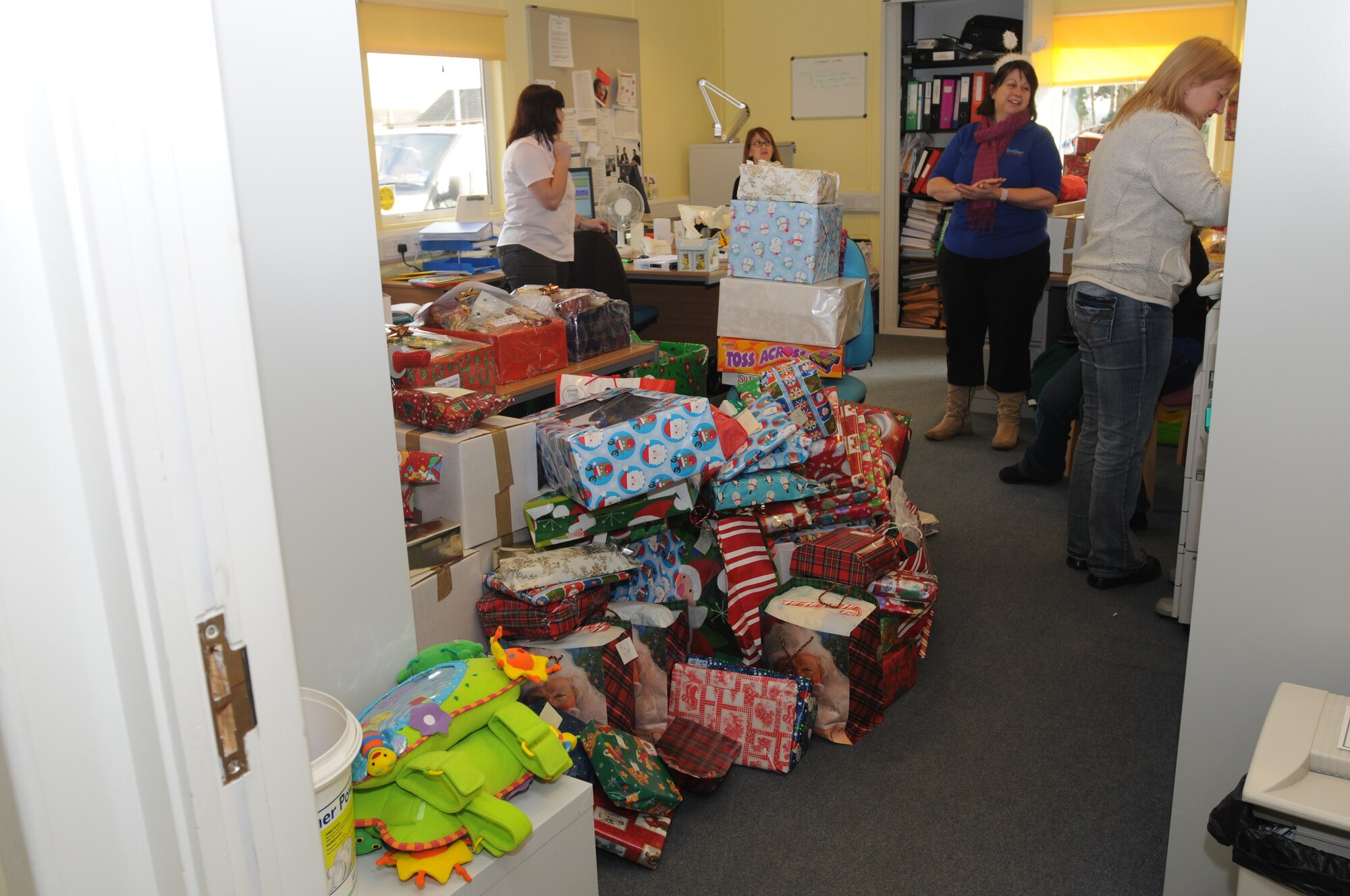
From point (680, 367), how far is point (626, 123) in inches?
137

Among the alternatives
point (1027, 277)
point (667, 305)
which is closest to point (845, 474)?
point (1027, 277)

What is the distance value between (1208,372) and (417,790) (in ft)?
7.23

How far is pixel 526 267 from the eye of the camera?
441 cm

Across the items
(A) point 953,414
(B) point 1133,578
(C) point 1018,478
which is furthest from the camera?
(A) point 953,414

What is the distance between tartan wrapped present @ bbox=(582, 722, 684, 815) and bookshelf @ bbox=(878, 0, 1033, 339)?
5244 mm

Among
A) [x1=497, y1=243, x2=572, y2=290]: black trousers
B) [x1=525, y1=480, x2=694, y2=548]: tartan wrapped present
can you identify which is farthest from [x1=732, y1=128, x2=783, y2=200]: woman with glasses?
[x1=525, y1=480, x2=694, y2=548]: tartan wrapped present

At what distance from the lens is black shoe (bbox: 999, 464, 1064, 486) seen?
4152mm

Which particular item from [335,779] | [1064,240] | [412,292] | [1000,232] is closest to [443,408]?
[335,779]

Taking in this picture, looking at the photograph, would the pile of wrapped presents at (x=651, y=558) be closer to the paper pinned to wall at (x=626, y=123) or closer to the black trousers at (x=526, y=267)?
the black trousers at (x=526, y=267)

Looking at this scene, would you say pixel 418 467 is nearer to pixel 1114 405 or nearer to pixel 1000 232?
pixel 1114 405

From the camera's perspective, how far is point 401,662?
1.62 metres

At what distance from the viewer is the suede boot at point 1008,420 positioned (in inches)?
179

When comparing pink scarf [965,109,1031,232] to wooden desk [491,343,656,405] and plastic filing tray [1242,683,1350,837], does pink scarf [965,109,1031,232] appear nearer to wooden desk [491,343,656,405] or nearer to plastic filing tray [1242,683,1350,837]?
wooden desk [491,343,656,405]

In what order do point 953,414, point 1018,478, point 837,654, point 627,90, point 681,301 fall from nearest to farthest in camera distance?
point 837,654 → point 1018,478 → point 953,414 → point 681,301 → point 627,90
